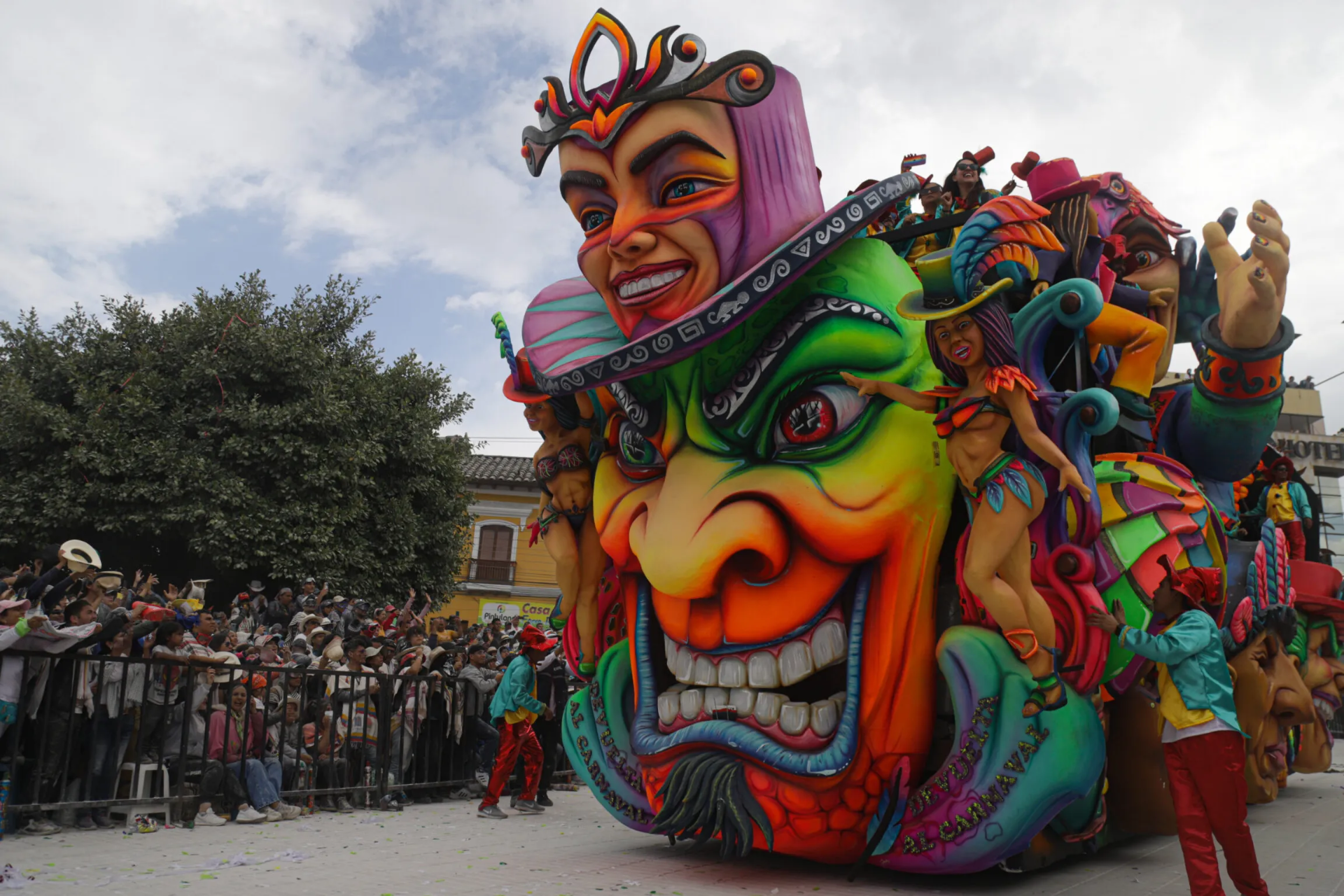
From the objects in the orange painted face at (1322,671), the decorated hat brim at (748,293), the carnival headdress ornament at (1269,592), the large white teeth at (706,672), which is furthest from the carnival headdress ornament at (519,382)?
the orange painted face at (1322,671)

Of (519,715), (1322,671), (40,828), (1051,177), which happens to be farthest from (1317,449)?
(40,828)

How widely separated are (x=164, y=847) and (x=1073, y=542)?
5.64m

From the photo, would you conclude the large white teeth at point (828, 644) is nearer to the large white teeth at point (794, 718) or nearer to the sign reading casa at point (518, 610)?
the large white teeth at point (794, 718)

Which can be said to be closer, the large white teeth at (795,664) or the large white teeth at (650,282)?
the large white teeth at (795,664)

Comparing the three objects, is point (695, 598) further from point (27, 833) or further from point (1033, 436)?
point (27, 833)

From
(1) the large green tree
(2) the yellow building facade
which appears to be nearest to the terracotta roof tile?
(2) the yellow building facade

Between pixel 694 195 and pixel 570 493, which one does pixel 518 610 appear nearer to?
pixel 570 493

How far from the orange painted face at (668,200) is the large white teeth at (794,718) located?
2.26 metres

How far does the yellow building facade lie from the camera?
3272cm

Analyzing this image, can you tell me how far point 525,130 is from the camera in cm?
639

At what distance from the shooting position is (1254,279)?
228 inches

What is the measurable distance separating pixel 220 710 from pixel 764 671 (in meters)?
4.87

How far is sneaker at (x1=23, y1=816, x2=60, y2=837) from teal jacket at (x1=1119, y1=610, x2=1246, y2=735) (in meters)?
6.52

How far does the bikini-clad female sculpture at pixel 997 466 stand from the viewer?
16.1ft
